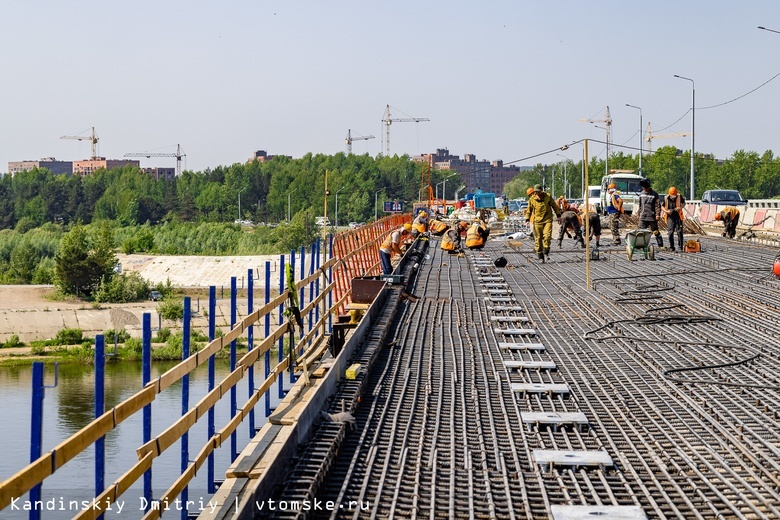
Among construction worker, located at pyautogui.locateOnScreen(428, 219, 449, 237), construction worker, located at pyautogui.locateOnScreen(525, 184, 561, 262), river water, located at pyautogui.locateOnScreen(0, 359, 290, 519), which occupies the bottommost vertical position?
river water, located at pyautogui.locateOnScreen(0, 359, 290, 519)

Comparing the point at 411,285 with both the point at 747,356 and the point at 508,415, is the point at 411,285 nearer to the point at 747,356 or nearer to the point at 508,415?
the point at 747,356

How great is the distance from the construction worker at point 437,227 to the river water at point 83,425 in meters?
6.48

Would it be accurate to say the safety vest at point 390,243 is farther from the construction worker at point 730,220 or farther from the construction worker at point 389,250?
the construction worker at point 730,220

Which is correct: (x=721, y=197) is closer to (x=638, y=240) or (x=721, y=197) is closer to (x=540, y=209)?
(x=638, y=240)

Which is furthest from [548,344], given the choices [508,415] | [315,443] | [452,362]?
[315,443]

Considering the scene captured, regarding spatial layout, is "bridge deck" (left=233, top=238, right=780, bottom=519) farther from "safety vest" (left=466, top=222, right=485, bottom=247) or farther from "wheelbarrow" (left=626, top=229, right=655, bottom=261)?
"safety vest" (left=466, top=222, right=485, bottom=247)

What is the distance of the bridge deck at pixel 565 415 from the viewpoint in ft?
23.1

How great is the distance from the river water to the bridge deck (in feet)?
20.3

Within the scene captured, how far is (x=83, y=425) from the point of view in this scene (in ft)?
113

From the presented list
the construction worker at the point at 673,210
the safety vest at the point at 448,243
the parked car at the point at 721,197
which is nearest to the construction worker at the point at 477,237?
the safety vest at the point at 448,243

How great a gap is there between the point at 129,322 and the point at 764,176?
66.1 m

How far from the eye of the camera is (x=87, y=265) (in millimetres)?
81875

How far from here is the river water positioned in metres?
26.2

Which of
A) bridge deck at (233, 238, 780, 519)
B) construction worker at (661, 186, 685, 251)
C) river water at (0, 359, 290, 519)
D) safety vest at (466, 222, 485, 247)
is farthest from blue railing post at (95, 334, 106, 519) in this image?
construction worker at (661, 186, 685, 251)
